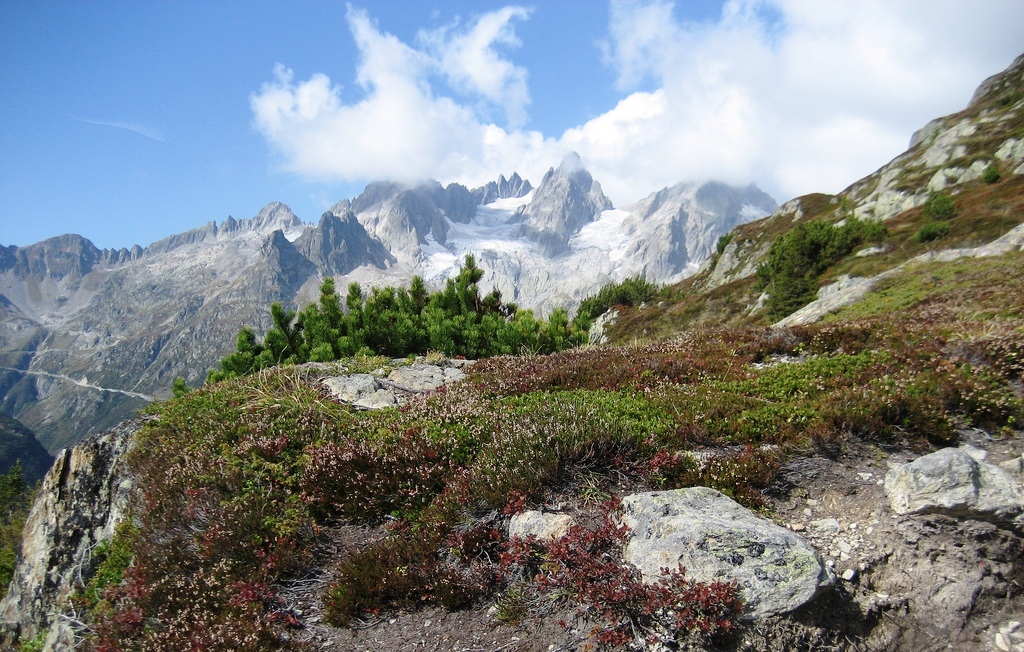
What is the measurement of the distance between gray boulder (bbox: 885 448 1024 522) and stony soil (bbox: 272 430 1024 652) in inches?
4.5

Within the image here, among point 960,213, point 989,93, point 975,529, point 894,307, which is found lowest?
point 975,529

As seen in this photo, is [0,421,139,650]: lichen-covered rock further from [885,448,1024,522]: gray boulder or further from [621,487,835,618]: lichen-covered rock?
[885,448,1024,522]: gray boulder

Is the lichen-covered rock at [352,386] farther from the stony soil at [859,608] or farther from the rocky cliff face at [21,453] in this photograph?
the rocky cliff face at [21,453]

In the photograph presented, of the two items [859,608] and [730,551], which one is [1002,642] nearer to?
[859,608]

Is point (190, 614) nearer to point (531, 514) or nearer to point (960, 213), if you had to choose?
point (531, 514)

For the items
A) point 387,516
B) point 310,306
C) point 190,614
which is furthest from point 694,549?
point 310,306

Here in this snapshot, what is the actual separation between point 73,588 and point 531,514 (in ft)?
24.1

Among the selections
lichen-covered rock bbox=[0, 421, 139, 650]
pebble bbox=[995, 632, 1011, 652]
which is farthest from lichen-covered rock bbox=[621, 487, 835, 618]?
lichen-covered rock bbox=[0, 421, 139, 650]

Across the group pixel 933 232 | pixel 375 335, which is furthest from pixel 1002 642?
pixel 933 232

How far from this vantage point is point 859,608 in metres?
4.14

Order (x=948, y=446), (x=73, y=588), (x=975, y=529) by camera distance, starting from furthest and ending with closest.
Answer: (x=73, y=588), (x=948, y=446), (x=975, y=529)

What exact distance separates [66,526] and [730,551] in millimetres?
10800

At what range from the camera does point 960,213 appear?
142 feet

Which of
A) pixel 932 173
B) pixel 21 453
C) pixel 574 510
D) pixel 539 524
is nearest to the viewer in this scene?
pixel 539 524
